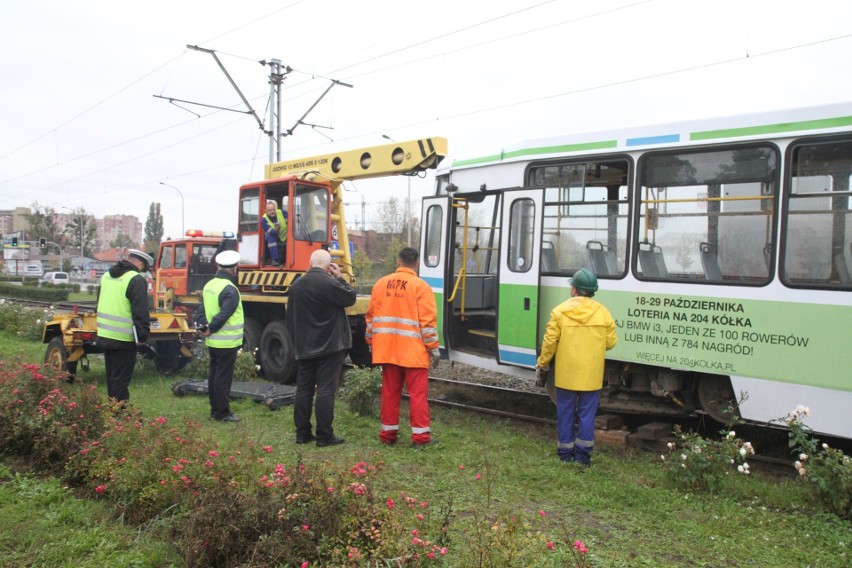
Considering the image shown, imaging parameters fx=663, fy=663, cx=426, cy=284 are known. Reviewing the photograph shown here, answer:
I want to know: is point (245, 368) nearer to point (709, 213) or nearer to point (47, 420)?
point (47, 420)

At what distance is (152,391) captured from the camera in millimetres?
9094

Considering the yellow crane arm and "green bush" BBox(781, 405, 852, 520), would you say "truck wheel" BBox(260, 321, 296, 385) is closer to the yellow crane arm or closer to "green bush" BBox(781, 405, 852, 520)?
the yellow crane arm

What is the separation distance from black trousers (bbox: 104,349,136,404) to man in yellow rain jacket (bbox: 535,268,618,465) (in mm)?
4481

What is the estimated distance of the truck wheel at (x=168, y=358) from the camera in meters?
10.4

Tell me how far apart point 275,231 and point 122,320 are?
3.73 metres

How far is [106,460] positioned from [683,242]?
5398mm

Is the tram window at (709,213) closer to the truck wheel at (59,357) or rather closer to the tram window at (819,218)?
the tram window at (819,218)

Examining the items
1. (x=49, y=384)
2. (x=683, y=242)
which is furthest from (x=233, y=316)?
(x=683, y=242)

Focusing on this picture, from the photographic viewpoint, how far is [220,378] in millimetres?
7363

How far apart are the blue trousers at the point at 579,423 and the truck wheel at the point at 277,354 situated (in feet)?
16.7

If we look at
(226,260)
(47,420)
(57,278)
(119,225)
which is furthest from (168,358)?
(119,225)

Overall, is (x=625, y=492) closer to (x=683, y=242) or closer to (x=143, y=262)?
(x=683, y=242)

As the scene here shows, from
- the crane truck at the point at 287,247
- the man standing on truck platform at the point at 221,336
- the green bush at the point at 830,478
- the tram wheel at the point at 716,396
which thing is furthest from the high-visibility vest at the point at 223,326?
the green bush at the point at 830,478

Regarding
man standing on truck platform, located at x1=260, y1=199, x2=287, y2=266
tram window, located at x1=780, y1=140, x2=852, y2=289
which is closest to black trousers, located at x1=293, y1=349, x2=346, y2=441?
tram window, located at x1=780, y1=140, x2=852, y2=289
